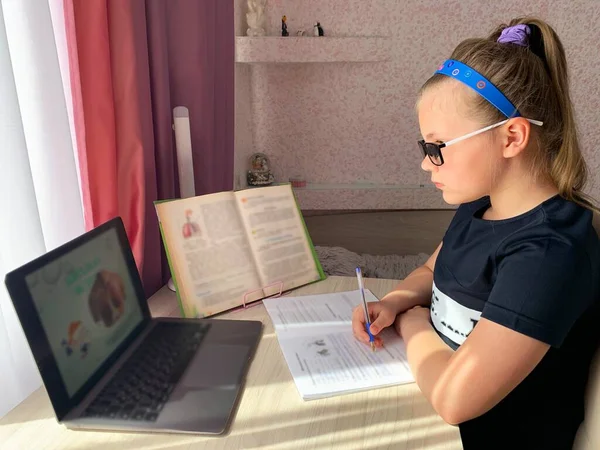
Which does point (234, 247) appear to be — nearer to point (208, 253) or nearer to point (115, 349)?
point (208, 253)

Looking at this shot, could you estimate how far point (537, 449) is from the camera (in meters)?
0.76

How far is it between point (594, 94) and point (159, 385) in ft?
9.97

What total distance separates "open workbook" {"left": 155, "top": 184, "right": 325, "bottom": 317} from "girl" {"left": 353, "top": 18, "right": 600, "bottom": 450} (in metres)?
0.29

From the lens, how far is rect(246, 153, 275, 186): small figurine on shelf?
266 cm

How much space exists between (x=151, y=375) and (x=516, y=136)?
0.64 m

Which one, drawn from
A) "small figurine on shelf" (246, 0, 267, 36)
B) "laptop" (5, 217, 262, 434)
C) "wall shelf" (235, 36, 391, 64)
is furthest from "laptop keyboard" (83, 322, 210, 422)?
"small figurine on shelf" (246, 0, 267, 36)

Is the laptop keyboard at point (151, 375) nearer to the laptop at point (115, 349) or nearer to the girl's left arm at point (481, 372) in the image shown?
the laptop at point (115, 349)

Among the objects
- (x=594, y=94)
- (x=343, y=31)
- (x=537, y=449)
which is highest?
(x=343, y=31)

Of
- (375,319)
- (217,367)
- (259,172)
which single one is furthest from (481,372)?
(259,172)

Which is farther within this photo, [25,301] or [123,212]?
[123,212]

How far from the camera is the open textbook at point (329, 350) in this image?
→ 28.0 inches

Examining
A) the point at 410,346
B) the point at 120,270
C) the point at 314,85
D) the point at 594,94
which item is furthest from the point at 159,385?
the point at 594,94

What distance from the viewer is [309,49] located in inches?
100

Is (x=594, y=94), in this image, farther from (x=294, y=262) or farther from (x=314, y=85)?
(x=294, y=262)
